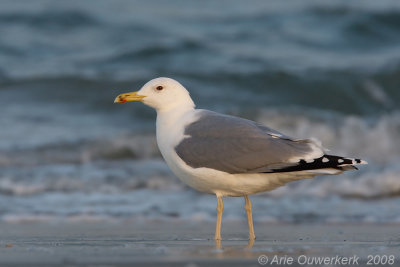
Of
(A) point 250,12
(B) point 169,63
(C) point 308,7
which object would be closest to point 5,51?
(B) point 169,63

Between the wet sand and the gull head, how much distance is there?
3.07ft

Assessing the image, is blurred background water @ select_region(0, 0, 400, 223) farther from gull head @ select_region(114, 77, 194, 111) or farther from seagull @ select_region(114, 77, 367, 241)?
seagull @ select_region(114, 77, 367, 241)

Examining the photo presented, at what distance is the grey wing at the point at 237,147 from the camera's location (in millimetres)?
4875

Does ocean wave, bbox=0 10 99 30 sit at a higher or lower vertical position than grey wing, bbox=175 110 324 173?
higher

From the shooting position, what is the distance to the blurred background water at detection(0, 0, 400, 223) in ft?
24.5

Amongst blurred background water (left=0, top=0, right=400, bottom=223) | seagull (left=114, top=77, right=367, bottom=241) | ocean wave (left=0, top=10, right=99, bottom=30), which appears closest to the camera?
seagull (left=114, top=77, right=367, bottom=241)

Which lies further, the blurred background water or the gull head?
the blurred background water

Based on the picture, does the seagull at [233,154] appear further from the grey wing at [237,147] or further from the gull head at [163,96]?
the gull head at [163,96]

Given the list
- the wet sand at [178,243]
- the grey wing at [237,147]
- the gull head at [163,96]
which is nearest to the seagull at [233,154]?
the grey wing at [237,147]

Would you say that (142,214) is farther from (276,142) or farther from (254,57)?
(254,57)

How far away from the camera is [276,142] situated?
4.96 metres
